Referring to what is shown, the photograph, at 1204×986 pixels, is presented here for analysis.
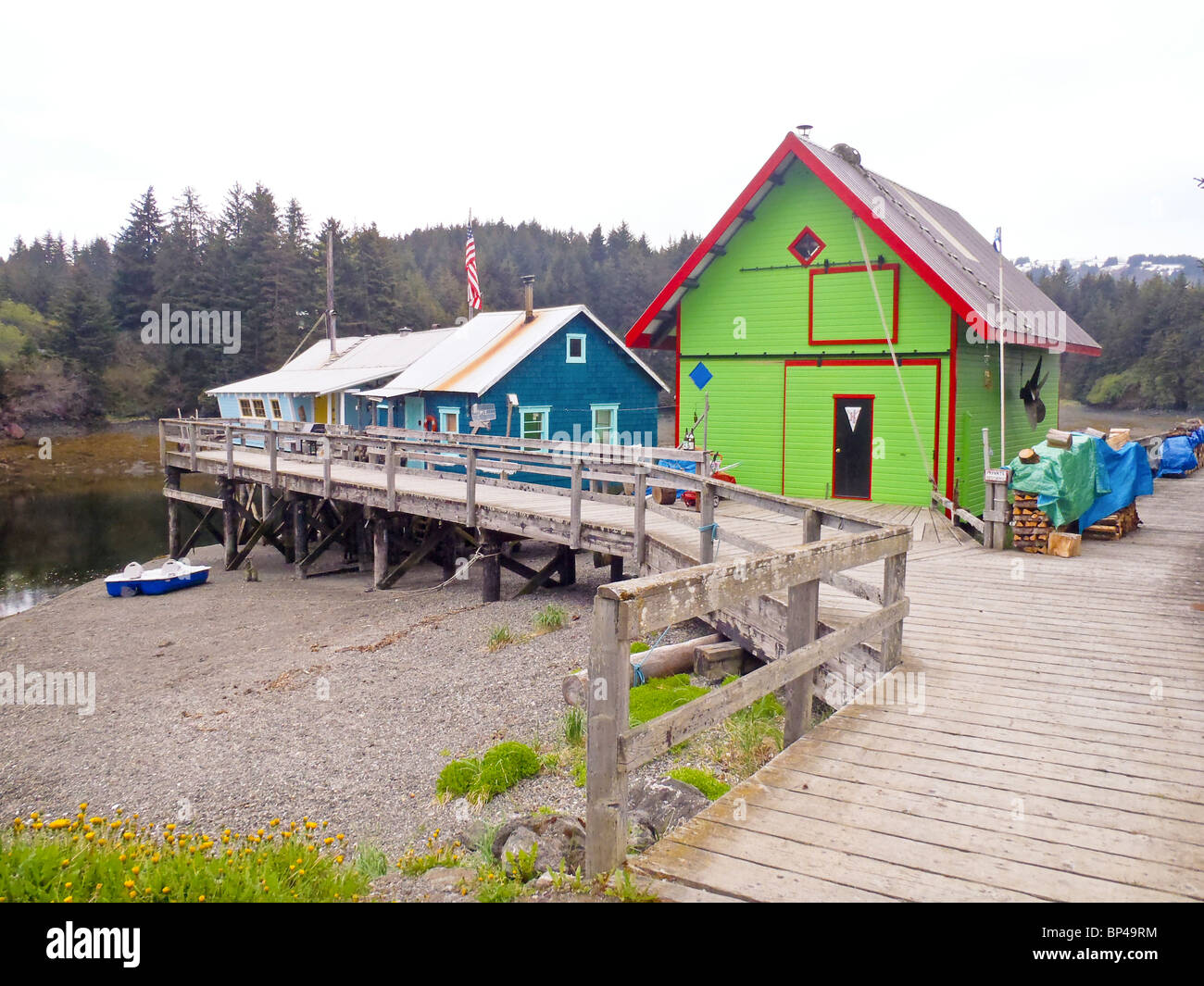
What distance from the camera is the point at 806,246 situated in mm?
16125

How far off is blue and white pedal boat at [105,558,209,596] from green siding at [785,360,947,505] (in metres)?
14.2

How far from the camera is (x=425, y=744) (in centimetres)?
908

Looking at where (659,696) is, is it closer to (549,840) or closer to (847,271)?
(549,840)

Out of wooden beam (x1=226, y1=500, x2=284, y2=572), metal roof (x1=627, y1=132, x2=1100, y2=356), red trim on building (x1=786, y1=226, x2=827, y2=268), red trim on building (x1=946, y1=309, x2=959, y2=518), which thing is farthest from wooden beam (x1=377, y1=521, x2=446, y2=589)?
red trim on building (x1=946, y1=309, x2=959, y2=518)

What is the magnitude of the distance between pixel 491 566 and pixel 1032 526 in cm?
823

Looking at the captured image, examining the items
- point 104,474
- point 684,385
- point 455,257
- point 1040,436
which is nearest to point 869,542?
point 684,385

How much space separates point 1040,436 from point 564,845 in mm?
19254

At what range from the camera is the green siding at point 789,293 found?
49.5 feet

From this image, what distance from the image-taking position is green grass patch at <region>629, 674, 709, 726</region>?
7750 millimetres

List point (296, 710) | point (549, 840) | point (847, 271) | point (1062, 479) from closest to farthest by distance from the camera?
point (549, 840)
point (296, 710)
point (1062, 479)
point (847, 271)

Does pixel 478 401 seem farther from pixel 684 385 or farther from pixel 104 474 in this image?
pixel 104 474

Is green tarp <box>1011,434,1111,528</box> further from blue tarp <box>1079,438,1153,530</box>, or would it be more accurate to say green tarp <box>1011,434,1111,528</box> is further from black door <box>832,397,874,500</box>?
black door <box>832,397,874,500</box>

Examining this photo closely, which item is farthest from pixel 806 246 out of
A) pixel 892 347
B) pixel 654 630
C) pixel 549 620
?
pixel 654 630
